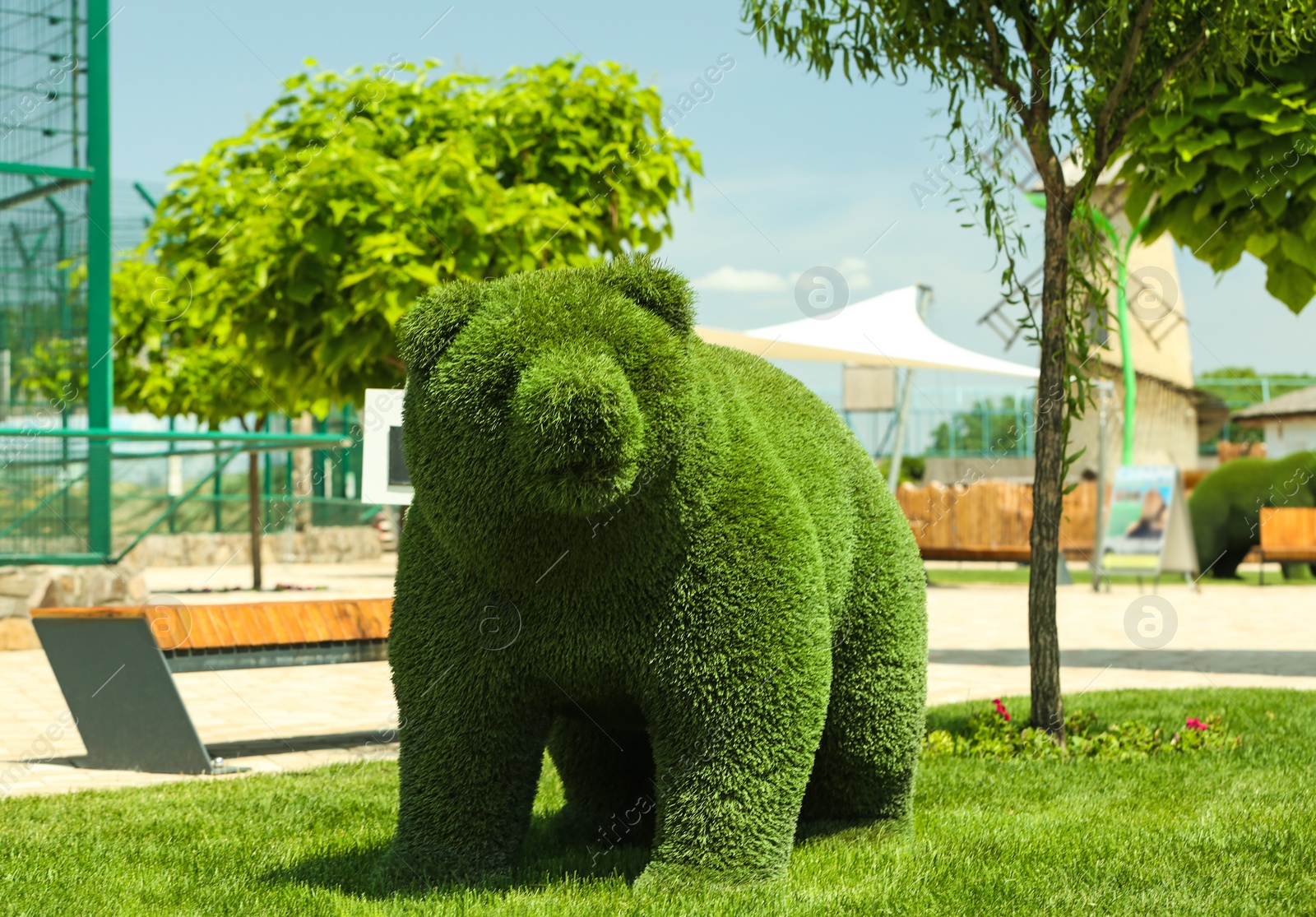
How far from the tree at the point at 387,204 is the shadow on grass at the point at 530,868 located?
14.1 ft

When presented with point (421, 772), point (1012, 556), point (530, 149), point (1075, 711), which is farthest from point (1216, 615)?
point (421, 772)

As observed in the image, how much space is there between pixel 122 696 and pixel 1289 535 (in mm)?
15734

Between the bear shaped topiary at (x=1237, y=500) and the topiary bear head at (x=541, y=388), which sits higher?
the topiary bear head at (x=541, y=388)

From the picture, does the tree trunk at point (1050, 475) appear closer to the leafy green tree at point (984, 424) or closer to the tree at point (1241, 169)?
the tree at point (1241, 169)

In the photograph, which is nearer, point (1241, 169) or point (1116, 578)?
point (1241, 169)

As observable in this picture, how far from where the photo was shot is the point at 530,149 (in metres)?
9.04

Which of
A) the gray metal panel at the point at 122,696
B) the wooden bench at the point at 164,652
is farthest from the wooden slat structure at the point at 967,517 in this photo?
the gray metal panel at the point at 122,696

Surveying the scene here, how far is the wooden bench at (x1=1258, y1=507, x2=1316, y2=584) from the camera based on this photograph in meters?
16.8

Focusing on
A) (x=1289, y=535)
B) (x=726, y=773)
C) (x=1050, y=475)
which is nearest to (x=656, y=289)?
(x=726, y=773)

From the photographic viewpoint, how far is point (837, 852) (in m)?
3.70

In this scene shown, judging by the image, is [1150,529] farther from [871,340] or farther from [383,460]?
[383,460]

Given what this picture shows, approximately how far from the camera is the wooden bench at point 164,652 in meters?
5.38

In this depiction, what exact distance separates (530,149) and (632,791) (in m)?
6.10

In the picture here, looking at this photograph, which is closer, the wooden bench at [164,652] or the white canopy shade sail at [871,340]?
the wooden bench at [164,652]
